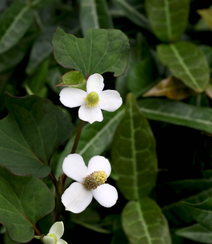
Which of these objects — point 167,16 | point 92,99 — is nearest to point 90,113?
point 92,99

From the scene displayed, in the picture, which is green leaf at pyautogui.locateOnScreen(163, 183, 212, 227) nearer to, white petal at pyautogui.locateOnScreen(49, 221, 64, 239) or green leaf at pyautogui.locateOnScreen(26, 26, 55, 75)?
white petal at pyautogui.locateOnScreen(49, 221, 64, 239)

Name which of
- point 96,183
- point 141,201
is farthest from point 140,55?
point 96,183

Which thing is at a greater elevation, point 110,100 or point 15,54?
point 110,100

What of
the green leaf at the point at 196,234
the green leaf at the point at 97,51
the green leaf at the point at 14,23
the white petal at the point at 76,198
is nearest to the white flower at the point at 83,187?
the white petal at the point at 76,198

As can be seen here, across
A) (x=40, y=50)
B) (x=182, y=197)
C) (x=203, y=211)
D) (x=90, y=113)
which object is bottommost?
(x=182, y=197)

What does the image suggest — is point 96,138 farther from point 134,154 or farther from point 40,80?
point 40,80

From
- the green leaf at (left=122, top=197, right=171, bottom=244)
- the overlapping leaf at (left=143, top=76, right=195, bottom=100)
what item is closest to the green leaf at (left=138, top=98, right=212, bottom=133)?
the overlapping leaf at (left=143, top=76, right=195, bottom=100)
